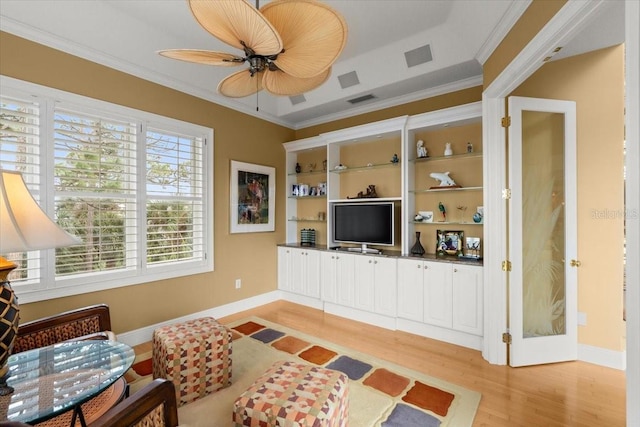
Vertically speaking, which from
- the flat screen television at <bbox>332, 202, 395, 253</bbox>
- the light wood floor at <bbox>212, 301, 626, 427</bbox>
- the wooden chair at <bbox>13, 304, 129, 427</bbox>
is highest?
the flat screen television at <bbox>332, 202, 395, 253</bbox>

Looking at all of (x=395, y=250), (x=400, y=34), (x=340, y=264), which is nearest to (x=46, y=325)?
(x=340, y=264)

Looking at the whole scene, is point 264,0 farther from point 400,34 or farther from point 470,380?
point 470,380

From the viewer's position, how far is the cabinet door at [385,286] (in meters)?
3.40

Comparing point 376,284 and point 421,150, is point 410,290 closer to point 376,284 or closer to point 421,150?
point 376,284

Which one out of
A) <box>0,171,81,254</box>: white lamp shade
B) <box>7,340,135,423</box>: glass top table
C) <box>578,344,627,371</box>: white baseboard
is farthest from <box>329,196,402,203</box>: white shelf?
<box>0,171,81,254</box>: white lamp shade

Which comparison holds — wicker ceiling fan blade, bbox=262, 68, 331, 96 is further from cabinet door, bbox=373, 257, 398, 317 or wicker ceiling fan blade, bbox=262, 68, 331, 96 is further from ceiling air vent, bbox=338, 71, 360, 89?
cabinet door, bbox=373, 257, 398, 317

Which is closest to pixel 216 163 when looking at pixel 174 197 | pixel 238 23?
pixel 174 197

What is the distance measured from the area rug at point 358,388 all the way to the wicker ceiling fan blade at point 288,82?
92.7 inches

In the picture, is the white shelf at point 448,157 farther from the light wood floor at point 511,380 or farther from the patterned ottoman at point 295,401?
the patterned ottoman at point 295,401

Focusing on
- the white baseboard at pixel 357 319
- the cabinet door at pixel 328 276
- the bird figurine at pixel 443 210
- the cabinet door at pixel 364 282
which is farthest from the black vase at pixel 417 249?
the cabinet door at pixel 328 276

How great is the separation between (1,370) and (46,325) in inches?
24.6

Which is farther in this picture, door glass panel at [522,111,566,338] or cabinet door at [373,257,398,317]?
cabinet door at [373,257,398,317]

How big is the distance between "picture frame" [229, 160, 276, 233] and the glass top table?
2438 mm

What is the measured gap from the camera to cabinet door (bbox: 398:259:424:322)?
10.6ft
